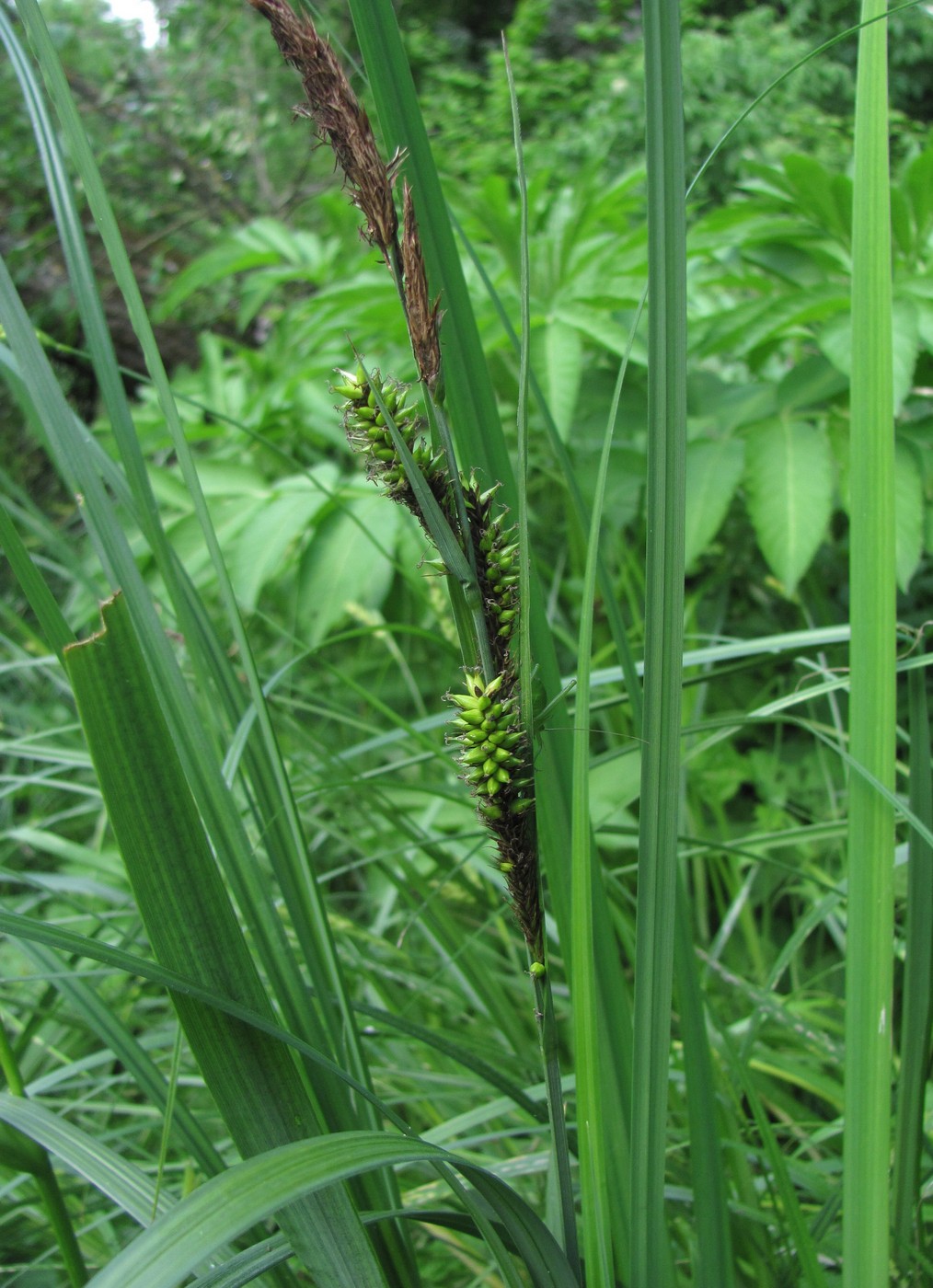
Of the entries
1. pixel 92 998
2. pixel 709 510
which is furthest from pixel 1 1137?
pixel 709 510

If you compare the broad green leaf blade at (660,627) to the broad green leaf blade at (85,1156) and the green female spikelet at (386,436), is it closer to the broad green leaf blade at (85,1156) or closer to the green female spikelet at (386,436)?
the green female spikelet at (386,436)

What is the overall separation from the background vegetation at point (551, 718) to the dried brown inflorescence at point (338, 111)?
0.06 meters

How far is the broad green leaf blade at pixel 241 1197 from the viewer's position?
0.27m

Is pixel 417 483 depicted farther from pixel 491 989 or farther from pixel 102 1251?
pixel 102 1251

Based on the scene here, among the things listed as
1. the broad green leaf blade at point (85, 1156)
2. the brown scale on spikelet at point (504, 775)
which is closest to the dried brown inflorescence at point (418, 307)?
the brown scale on spikelet at point (504, 775)

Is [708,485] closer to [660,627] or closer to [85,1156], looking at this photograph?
[660,627]

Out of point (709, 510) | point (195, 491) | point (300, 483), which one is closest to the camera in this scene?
point (195, 491)

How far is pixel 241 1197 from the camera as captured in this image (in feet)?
0.93

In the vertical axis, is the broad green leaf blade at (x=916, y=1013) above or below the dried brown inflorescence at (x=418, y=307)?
below

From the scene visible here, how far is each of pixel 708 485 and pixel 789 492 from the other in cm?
9

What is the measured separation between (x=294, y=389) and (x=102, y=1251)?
3.84 ft

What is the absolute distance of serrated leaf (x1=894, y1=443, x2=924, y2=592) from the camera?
0.96 m

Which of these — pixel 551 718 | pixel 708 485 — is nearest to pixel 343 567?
pixel 708 485

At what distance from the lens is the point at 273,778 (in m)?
0.54
